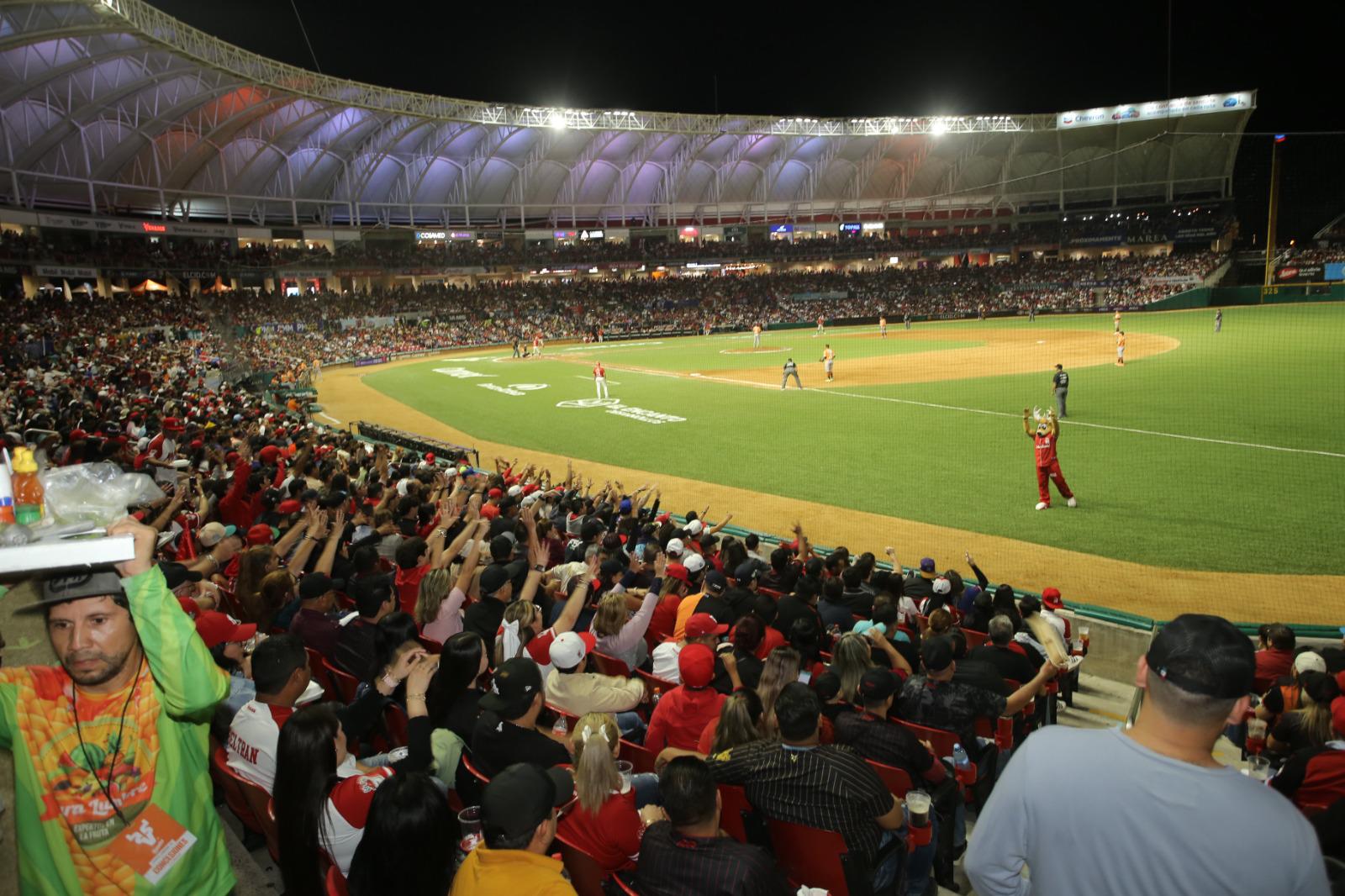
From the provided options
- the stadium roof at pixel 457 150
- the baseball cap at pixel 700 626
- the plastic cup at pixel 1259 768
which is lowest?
the plastic cup at pixel 1259 768

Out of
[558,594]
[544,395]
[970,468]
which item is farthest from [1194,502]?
[544,395]

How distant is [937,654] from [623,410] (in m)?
23.1

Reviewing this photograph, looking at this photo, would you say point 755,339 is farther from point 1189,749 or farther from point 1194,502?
point 1189,749

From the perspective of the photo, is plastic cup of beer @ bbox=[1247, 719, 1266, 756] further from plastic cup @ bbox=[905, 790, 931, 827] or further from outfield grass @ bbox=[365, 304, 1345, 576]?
outfield grass @ bbox=[365, 304, 1345, 576]

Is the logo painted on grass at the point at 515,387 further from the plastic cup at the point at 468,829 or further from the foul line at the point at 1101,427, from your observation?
the plastic cup at the point at 468,829

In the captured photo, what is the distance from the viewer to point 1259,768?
499 cm

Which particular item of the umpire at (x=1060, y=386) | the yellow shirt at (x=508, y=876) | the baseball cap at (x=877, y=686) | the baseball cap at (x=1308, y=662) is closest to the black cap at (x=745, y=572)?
the baseball cap at (x=877, y=686)

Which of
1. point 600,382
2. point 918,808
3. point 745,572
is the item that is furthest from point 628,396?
point 918,808

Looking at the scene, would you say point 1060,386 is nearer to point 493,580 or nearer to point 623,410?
point 623,410

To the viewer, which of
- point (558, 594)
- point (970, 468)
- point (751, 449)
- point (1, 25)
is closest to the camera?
point (558, 594)

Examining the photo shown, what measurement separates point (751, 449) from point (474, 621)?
49.6ft

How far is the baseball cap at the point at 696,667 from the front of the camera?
4855mm

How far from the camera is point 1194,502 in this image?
1459cm

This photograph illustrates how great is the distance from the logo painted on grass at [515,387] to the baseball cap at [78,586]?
101 ft
